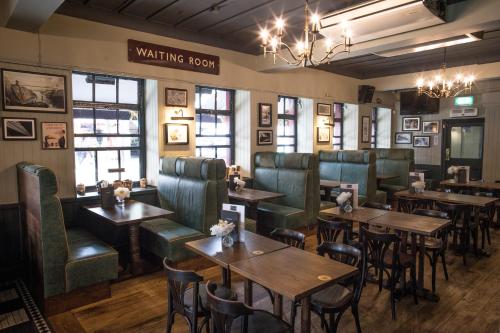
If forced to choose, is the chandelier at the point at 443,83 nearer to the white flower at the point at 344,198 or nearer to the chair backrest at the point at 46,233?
the white flower at the point at 344,198

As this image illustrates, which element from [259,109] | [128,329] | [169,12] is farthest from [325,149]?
[128,329]

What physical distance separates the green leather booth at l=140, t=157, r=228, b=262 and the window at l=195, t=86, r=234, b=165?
142 centimetres

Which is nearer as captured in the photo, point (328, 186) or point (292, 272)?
point (292, 272)

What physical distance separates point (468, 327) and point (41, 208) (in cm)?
372

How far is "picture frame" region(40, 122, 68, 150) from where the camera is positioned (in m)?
4.12

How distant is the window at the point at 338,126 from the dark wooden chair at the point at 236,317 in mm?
7005

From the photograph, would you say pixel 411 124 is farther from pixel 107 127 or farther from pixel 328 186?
pixel 107 127

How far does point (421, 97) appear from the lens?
30.2 ft

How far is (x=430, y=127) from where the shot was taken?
938cm

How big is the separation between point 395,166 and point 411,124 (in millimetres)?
2303

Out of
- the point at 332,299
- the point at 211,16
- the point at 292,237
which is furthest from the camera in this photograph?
the point at 211,16

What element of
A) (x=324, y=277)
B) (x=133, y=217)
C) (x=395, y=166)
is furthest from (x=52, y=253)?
(x=395, y=166)

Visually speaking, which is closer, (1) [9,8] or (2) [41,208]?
(2) [41,208]

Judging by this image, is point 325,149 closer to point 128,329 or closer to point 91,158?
point 91,158
